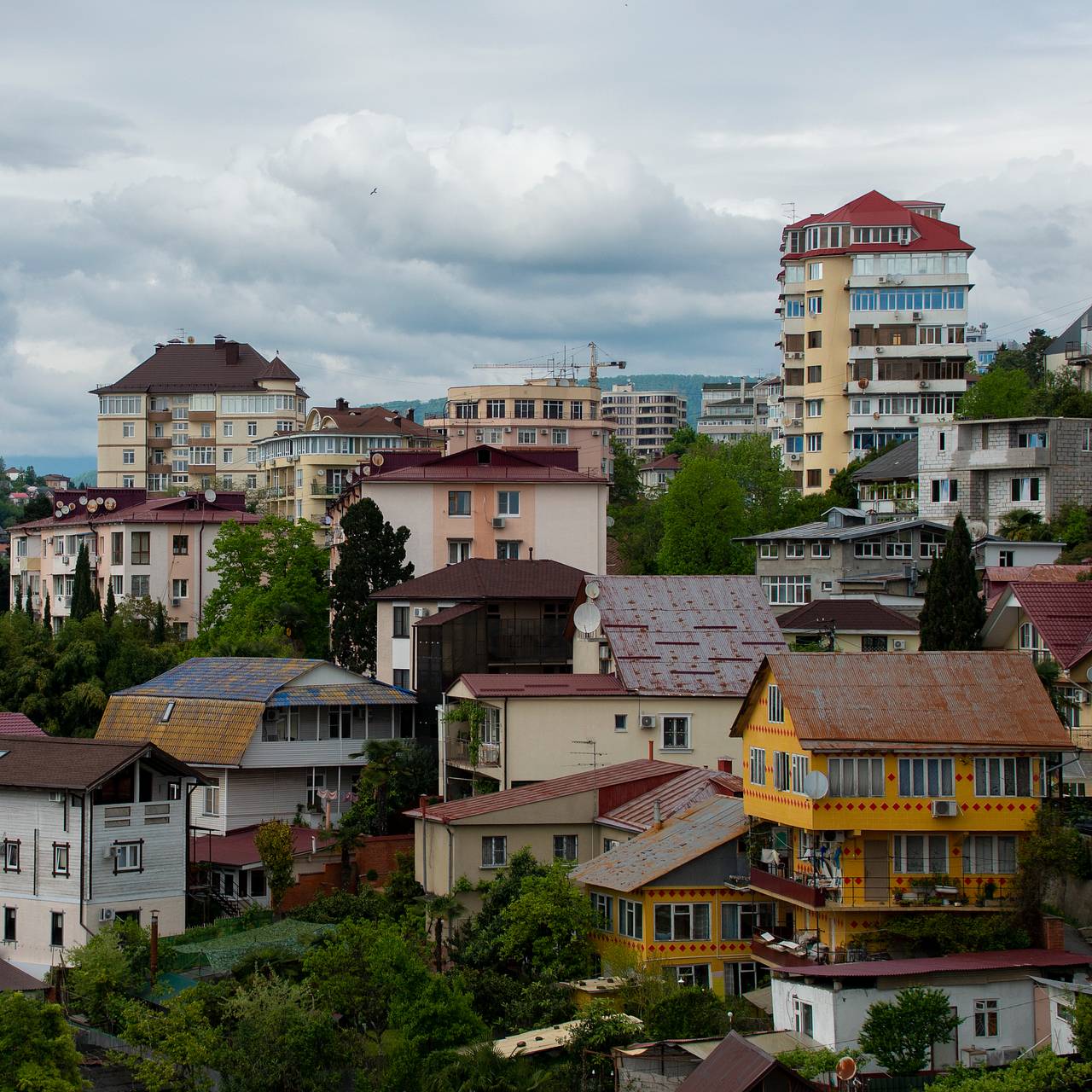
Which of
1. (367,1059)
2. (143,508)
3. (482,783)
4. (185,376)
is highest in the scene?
(185,376)

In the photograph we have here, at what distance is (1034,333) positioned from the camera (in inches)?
5182

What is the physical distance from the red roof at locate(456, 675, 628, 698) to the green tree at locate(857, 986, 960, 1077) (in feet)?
54.2

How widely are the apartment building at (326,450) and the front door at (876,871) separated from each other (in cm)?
6961

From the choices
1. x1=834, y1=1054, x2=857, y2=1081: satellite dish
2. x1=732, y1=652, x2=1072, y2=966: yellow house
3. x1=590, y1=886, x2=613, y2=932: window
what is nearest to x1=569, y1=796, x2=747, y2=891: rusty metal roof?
x1=590, y1=886, x2=613, y2=932: window

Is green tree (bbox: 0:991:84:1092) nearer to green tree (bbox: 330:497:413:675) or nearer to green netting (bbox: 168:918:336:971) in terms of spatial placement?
green netting (bbox: 168:918:336:971)

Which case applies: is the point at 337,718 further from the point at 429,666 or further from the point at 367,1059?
the point at 367,1059

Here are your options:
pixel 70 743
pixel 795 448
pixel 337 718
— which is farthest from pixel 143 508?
pixel 70 743

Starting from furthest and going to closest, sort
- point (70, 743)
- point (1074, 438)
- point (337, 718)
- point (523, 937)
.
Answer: point (1074, 438) < point (337, 718) < point (70, 743) < point (523, 937)

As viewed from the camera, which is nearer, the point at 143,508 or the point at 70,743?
the point at 70,743

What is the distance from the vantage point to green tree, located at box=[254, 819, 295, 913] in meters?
43.1

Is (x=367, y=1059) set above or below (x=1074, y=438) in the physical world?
below

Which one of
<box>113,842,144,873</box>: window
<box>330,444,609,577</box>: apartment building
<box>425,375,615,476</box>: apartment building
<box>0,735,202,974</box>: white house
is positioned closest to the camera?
<box>0,735,202,974</box>: white house

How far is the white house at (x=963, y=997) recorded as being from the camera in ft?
99.3

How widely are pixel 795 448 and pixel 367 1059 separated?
68.4 meters
